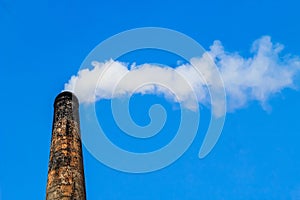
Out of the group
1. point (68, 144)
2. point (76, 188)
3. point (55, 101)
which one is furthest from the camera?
point (55, 101)

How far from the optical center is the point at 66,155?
11156mm

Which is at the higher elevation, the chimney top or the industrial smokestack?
the chimney top

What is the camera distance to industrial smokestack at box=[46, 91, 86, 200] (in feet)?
34.6

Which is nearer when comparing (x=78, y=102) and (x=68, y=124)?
(x=68, y=124)

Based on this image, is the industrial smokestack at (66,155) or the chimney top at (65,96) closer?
the industrial smokestack at (66,155)

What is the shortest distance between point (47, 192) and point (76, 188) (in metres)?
0.72

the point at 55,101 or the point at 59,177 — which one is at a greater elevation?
the point at 55,101

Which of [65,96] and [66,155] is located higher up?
[65,96]

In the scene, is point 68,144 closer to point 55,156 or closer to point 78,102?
point 55,156

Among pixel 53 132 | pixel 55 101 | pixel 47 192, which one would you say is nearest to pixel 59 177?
pixel 47 192

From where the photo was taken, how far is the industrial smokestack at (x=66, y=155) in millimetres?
10555

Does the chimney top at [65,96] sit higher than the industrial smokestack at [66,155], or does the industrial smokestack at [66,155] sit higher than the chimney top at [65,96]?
the chimney top at [65,96]

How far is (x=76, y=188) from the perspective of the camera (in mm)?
10664

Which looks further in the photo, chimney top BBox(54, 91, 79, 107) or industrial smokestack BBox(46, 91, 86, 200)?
chimney top BBox(54, 91, 79, 107)
